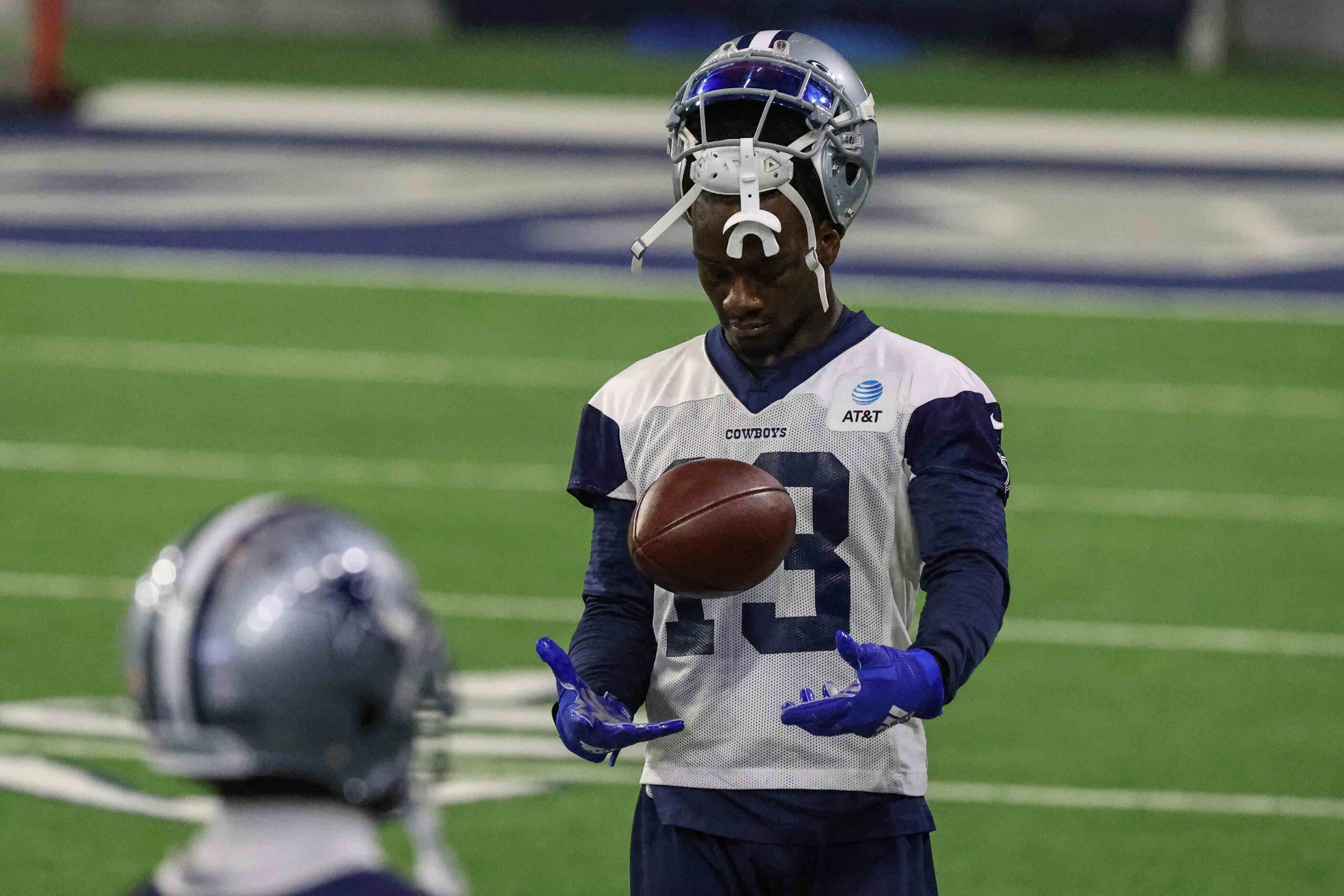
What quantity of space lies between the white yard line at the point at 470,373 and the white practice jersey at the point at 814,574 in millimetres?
6861

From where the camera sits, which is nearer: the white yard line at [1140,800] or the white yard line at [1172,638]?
the white yard line at [1140,800]

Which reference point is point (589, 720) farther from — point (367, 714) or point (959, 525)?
point (367, 714)

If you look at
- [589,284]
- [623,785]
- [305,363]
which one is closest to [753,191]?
[623,785]

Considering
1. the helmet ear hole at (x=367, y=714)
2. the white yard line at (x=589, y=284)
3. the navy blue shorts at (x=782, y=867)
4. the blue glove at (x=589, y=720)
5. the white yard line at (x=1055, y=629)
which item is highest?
the white yard line at (x=589, y=284)

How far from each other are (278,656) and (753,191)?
3.98 ft

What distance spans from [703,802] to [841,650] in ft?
1.48

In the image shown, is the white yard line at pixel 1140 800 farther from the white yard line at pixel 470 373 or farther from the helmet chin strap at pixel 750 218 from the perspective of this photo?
the white yard line at pixel 470 373

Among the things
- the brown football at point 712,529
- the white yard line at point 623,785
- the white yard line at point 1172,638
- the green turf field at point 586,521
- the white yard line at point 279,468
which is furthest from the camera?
the white yard line at point 279,468

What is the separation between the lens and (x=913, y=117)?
1970 centimetres

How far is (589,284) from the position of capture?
12.2 metres

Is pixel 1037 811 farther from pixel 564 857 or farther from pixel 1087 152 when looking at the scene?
pixel 1087 152

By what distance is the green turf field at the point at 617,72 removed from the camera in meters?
21.5

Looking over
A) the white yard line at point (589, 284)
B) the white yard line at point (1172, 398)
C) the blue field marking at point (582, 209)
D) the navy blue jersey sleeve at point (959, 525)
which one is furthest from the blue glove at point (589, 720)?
the blue field marking at point (582, 209)

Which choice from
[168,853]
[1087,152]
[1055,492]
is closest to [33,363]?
[1055,492]
